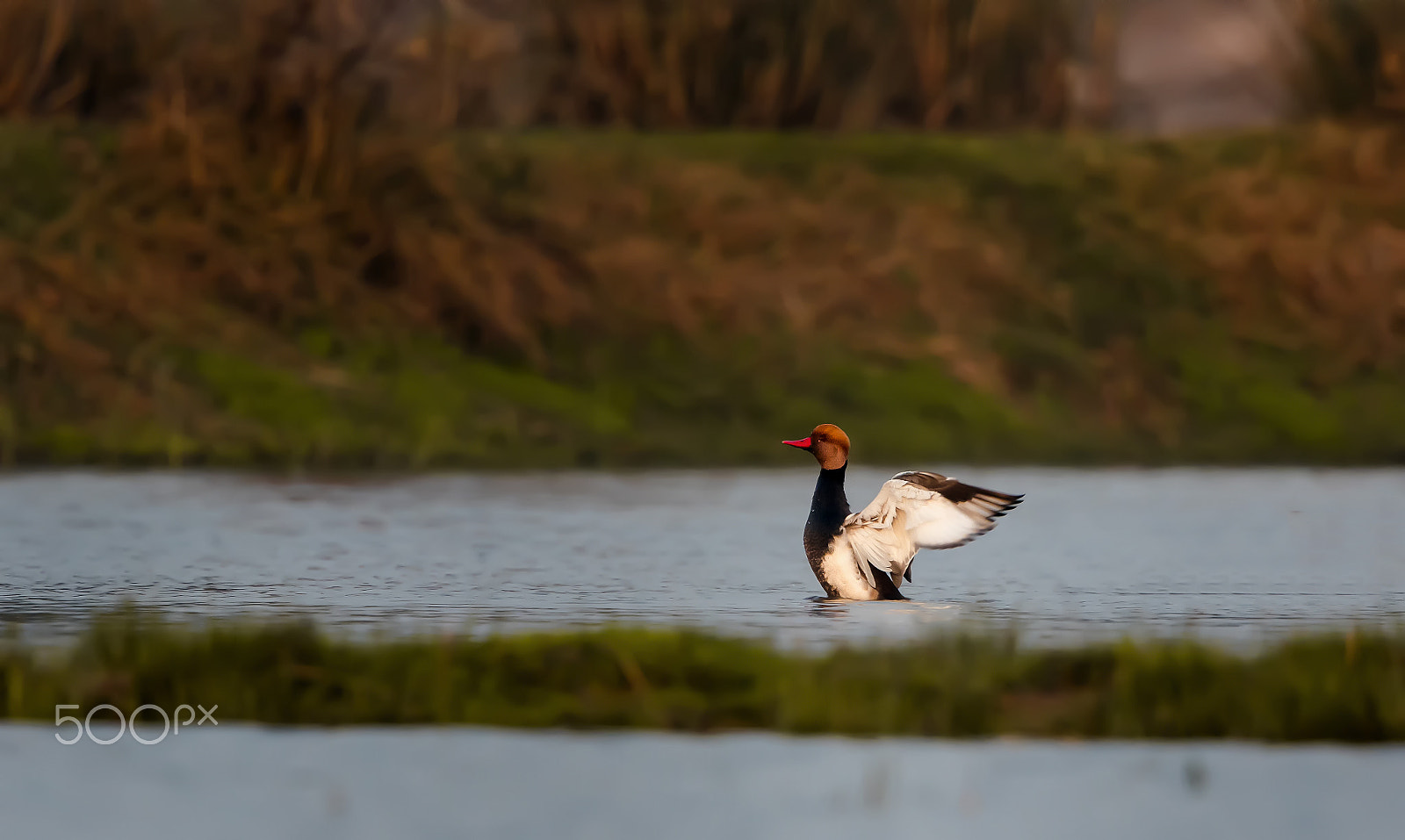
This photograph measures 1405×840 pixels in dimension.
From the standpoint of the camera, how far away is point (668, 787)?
8.80 meters

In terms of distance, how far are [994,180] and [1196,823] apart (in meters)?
29.2

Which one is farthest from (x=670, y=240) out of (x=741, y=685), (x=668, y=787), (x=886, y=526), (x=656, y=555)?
(x=668, y=787)

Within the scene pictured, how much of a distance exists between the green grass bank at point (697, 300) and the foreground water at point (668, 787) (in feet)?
57.0

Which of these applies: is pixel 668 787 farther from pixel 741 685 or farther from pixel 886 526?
pixel 886 526

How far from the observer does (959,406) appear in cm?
3028

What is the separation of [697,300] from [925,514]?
764 inches

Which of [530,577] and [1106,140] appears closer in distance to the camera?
[530,577]

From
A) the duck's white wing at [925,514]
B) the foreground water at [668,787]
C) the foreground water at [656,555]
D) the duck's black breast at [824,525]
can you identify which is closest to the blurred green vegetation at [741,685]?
the foreground water at [668,787]

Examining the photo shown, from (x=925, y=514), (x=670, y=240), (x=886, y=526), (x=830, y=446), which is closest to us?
(x=925, y=514)

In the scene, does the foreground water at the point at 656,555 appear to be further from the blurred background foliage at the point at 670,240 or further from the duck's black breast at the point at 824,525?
the blurred background foliage at the point at 670,240

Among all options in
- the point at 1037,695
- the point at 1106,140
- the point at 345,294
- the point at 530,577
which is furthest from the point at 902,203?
the point at 1037,695

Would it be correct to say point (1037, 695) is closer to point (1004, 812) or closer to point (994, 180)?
point (1004, 812)

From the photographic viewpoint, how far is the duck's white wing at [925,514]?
1338 cm

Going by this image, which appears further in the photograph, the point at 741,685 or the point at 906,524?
the point at 906,524
